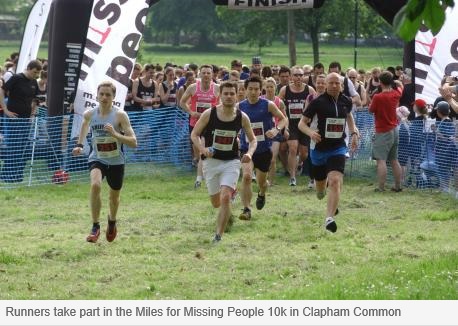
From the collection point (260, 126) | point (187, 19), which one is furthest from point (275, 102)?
point (187, 19)

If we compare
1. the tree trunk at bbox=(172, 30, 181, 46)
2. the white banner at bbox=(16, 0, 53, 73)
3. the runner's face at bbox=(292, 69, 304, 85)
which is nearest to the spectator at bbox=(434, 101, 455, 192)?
the runner's face at bbox=(292, 69, 304, 85)

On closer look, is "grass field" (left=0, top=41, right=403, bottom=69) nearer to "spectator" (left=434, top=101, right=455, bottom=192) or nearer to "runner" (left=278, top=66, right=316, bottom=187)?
"runner" (left=278, top=66, right=316, bottom=187)

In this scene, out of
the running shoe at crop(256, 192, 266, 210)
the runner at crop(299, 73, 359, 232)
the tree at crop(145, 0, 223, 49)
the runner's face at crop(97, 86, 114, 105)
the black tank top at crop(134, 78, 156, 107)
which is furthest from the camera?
the tree at crop(145, 0, 223, 49)

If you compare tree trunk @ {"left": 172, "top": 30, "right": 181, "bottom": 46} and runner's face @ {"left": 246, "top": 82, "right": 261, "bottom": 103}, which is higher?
runner's face @ {"left": 246, "top": 82, "right": 261, "bottom": 103}

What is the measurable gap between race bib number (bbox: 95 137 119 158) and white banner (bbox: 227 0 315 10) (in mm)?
5745

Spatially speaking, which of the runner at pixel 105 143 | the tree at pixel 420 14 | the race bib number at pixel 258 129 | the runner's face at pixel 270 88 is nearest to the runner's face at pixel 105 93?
the runner at pixel 105 143

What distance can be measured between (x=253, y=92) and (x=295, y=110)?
3746mm

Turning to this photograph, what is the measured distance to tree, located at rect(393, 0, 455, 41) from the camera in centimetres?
643

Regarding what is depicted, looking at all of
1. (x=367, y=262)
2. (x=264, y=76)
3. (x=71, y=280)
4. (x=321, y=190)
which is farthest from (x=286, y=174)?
(x=71, y=280)

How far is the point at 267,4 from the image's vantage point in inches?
693

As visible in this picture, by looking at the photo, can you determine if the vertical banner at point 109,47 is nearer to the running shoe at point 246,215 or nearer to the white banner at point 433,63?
the running shoe at point 246,215

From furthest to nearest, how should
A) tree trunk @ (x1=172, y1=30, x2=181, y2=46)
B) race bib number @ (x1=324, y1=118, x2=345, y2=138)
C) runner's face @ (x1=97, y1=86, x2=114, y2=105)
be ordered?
1. tree trunk @ (x1=172, y1=30, x2=181, y2=46)
2. race bib number @ (x1=324, y1=118, x2=345, y2=138)
3. runner's face @ (x1=97, y1=86, x2=114, y2=105)

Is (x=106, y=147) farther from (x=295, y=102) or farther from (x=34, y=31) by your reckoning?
(x=34, y=31)

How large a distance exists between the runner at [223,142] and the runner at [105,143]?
87 centimetres
